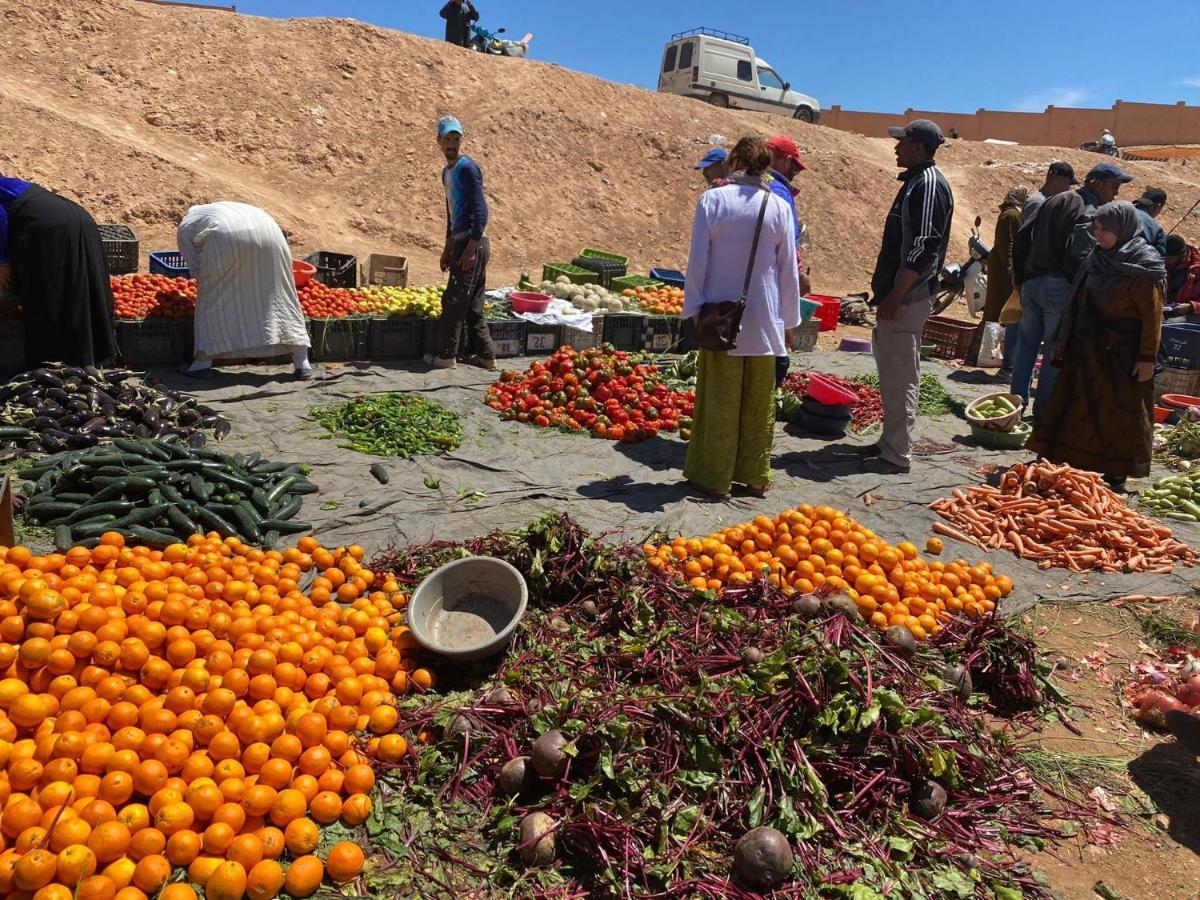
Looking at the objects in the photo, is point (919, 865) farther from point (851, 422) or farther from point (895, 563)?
point (851, 422)

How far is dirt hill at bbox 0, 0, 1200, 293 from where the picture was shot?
51.3ft

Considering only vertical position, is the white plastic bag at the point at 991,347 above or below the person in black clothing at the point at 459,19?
below

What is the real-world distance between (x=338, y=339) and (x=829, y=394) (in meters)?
5.36

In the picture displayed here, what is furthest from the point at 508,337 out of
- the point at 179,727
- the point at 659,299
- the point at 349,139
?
the point at 349,139

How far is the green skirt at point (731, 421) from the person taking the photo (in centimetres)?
561

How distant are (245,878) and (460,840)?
26.8 inches

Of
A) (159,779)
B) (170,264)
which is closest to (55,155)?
(170,264)

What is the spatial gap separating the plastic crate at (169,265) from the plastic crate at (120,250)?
1674mm

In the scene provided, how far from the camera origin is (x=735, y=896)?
7.98 feet

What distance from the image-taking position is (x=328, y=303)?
9055 mm

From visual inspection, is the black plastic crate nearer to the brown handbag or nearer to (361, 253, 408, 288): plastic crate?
(361, 253, 408, 288): plastic crate

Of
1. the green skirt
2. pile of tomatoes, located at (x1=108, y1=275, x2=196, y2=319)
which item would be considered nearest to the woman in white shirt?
the green skirt

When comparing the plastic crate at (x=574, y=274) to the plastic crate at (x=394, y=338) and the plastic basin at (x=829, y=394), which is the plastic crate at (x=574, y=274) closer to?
the plastic crate at (x=394, y=338)

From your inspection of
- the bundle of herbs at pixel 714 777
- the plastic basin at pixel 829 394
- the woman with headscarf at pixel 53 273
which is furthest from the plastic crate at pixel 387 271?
the bundle of herbs at pixel 714 777
